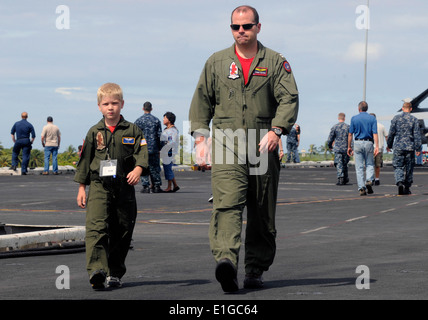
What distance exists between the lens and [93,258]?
7.11 m

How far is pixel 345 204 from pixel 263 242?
10.4m

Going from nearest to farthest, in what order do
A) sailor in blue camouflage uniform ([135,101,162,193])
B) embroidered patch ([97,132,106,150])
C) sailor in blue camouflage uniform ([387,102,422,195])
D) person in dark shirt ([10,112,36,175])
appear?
embroidered patch ([97,132,106,150])
sailor in blue camouflage uniform ([387,102,422,195])
sailor in blue camouflage uniform ([135,101,162,193])
person in dark shirt ([10,112,36,175])

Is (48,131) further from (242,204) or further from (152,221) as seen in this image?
(242,204)

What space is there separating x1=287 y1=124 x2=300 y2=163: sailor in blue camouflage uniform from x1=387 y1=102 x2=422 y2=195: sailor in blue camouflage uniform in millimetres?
→ 18695

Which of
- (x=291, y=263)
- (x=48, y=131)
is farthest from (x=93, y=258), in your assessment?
(x=48, y=131)

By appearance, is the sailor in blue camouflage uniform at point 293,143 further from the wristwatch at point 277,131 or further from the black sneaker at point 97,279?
the black sneaker at point 97,279

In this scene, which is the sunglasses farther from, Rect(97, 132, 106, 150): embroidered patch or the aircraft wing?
the aircraft wing

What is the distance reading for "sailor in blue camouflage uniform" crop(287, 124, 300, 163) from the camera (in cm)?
4012

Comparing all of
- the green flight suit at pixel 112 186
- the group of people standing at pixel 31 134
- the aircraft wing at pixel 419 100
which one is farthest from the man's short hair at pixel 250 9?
the aircraft wing at pixel 419 100

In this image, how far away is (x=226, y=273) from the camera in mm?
6613

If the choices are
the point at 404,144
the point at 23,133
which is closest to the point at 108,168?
the point at 404,144

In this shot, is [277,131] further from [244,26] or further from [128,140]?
[128,140]

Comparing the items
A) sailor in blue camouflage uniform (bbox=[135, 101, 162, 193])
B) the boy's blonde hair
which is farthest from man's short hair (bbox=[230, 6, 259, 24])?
sailor in blue camouflage uniform (bbox=[135, 101, 162, 193])
